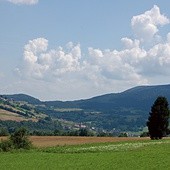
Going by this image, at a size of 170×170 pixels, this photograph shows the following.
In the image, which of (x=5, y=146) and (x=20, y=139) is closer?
(x=5, y=146)

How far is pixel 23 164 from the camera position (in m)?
50.8

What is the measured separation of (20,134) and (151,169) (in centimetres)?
4332

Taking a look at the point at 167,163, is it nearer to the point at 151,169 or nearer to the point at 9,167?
the point at 151,169

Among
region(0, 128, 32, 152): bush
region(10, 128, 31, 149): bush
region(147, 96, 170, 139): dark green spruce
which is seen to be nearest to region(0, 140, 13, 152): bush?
region(0, 128, 32, 152): bush

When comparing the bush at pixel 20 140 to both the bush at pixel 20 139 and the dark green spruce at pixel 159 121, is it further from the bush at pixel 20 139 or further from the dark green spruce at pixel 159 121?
the dark green spruce at pixel 159 121

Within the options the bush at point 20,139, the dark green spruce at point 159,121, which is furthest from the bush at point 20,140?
the dark green spruce at point 159,121

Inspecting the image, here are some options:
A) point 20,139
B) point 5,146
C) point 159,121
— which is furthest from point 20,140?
point 159,121

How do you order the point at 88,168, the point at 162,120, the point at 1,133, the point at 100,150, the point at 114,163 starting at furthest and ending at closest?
the point at 1,133, the point at 162,120, the point at 100,150, the point at 114,163, the point at 88,168

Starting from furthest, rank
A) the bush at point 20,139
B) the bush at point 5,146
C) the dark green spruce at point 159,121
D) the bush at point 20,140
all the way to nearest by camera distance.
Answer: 1. the dark green spruce at point 159,121
2. the bush at point 20,139
3. the bush at point 20,140
4. the bush at point 5,146

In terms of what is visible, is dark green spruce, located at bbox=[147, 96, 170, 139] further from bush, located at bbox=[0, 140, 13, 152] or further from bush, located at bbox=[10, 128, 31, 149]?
bush, located at bbox=[0, 140, 13, 152]

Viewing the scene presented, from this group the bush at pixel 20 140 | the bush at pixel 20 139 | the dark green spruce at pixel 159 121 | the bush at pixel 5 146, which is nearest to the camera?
the bush at pixel 5 146

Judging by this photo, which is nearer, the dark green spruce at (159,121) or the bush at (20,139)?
the bush at (20,139)

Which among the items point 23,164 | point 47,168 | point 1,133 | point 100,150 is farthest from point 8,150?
point 1,133

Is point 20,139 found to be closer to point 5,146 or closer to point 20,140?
point 20,140
